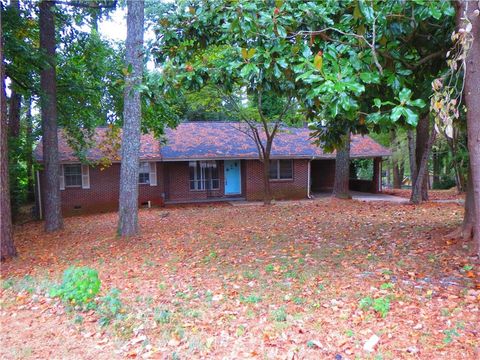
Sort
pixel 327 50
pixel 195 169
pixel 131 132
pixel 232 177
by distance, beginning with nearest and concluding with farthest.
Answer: pixel 327 50 → pixel 131 132 → pixel 195 169 → pixel 232 177

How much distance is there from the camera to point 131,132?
8.70 m

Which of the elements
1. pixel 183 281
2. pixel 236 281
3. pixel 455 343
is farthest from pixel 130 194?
pixel 455 343

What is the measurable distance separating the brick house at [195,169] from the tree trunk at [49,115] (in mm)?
3981

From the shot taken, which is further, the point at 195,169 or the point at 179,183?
the point at 195,169

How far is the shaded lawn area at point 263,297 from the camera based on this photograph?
133 inches

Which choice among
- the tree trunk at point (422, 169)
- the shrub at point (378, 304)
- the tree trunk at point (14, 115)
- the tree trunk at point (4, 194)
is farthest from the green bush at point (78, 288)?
the tree trunk at point (14, 115)

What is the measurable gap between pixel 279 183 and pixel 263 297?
14194 millimetres

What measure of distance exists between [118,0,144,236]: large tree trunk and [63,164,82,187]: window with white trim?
28.1 feet

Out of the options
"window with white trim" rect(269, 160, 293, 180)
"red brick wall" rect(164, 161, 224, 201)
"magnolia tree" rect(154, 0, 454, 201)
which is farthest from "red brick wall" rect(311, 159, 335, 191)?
"magnolia tree" rect(154, 0, 454, 201)

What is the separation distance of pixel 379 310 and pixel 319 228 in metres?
4.87

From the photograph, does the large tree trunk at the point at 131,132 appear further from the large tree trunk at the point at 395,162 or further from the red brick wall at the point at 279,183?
the large tree trunk at the point at 395,162

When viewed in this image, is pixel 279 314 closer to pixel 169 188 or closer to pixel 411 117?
pixel 411 117

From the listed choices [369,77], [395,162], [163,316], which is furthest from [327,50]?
[395,162]

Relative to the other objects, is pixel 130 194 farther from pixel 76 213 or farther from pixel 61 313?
pixel 76 213
